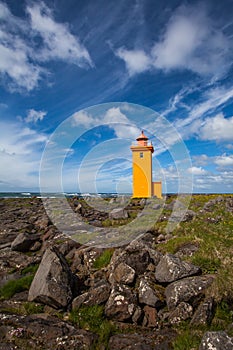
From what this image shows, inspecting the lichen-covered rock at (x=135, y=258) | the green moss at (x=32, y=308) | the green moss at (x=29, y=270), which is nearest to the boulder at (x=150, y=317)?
the lichen-covered rock at (x=135, y=258)

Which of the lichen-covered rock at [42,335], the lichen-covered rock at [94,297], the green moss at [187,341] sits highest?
the lichen-covered rock at [94,297]

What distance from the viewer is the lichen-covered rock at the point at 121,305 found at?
684 centimetres

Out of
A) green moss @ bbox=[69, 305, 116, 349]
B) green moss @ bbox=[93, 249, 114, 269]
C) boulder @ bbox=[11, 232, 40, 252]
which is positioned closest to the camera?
green moss @ bbox=[69, 305, 116, 349]

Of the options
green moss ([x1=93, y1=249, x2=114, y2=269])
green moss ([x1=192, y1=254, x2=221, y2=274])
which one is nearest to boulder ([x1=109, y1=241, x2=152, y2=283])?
green moss ([x1=93, y1=249, x2=114, y2=269])

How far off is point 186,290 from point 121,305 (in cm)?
173

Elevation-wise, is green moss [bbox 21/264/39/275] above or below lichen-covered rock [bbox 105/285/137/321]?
below

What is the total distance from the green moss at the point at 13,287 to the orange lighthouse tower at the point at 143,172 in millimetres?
30640

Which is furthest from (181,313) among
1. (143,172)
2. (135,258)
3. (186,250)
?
(143,172)

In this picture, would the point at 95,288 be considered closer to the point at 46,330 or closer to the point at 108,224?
the point at 46,330

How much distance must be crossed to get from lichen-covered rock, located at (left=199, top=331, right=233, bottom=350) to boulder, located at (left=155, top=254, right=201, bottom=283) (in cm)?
263

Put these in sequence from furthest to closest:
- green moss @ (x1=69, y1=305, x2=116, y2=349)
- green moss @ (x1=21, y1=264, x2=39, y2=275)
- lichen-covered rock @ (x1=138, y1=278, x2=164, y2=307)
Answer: green moss @ (x1=21, y1=264, x2=39, y2=275)
lichen-covered rock @ (x1=138, y1=278, x2=164, y2=307)
green moss @ (x1=69, y1=305, x2=116, y2=349)

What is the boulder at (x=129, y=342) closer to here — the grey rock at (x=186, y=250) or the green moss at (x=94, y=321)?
the green moss at (x=94, y=321)

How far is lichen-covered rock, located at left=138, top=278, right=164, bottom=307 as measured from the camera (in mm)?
7012

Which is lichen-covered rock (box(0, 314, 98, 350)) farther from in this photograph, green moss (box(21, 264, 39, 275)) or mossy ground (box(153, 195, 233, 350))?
green moss (box(21, 264, 39, 275))
